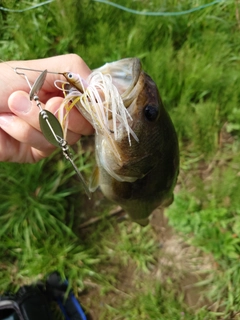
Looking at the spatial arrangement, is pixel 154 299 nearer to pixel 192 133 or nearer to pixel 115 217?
pixel 115 217

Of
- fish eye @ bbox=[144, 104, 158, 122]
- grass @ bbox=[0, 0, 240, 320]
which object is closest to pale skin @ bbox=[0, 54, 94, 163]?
fish eye @ bbox=[144, 104, 158, 122]

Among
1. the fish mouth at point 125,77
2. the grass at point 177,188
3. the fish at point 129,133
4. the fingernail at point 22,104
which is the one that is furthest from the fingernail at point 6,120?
the grass at point 177,188

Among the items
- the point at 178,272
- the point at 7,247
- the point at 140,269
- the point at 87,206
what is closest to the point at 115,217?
the point at 87,206

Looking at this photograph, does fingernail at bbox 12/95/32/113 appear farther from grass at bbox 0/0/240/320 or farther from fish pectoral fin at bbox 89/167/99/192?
grass at bbox 0/0/240/320

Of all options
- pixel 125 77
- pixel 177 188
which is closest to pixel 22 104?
pixel 125 77

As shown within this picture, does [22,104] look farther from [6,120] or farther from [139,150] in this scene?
[139,150]
